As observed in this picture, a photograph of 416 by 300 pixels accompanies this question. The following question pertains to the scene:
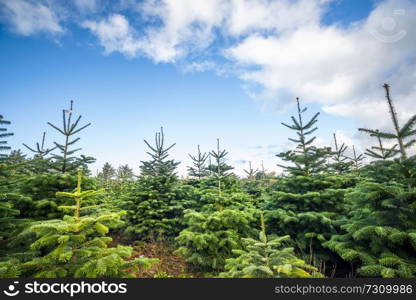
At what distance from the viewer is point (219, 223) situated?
691cm

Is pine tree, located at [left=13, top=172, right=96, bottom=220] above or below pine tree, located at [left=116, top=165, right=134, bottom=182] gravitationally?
below

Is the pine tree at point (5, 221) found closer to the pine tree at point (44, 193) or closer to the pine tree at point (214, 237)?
the pine tree at point (44, 193)

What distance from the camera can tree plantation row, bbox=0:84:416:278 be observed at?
3.57m

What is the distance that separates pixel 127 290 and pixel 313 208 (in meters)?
6.15

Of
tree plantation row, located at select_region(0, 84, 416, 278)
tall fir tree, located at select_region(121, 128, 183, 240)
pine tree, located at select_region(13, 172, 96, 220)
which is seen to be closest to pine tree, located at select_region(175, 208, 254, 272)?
tree plantation row, located at select_region(0, 84, 416, 278)

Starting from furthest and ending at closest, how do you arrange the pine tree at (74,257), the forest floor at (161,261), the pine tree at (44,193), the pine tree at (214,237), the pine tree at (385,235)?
the forest floor at (161,261) → the pine tree at (214,237) → the pine tree at (44,193) → the pine tree at (385,235) → the pine tree at (74,257)

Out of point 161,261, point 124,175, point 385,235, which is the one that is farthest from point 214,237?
point 124,175

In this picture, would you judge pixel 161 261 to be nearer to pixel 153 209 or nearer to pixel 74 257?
pixel 153 209

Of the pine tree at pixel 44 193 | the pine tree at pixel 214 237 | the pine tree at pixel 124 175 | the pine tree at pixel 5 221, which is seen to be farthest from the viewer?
the pine tree at pixel 124 175

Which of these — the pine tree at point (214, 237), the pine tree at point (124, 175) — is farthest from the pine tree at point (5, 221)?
the pine tree at point (124, 175)

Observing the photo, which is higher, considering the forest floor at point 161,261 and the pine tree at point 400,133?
the pine tree at point 400,133

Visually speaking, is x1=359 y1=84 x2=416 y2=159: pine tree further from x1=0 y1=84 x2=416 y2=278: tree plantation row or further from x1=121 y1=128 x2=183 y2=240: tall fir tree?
x1=121 y1=128 x2=183 y2=240: tall fir tree

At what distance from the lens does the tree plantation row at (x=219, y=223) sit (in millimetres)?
3566

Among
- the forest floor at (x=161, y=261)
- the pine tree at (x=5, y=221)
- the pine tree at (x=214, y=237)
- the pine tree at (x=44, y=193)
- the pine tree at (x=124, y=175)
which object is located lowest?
the forest floor at (x=161, y=261)
